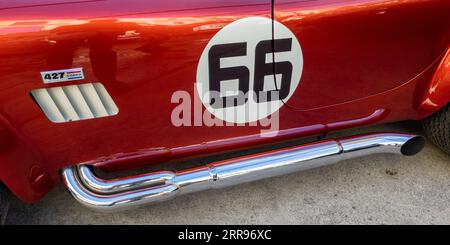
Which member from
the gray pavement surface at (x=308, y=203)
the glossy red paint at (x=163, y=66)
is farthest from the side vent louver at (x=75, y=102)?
the gray pavement surface at (x=308, y=203)

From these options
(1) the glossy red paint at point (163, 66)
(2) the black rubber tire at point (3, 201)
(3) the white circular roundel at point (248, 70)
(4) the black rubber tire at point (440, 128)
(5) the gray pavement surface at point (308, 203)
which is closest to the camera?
(1) the glossy red paint at point (163, 66)

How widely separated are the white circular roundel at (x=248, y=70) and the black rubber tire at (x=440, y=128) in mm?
993

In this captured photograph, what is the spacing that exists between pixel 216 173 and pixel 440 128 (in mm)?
1389

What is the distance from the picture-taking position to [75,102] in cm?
144

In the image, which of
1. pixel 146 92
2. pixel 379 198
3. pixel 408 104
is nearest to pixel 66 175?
pixel 146 92

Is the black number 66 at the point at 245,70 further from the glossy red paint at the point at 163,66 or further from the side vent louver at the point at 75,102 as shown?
the side vent louver at the point at 75,102

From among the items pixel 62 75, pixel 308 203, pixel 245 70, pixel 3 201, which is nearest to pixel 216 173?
pixel 245 70

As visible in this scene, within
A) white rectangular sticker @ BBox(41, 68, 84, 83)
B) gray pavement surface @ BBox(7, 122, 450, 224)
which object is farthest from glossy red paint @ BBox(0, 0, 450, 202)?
gray pavement surface @ BBox(7, 122, 450, 224)

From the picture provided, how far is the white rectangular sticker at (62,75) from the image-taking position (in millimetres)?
1328

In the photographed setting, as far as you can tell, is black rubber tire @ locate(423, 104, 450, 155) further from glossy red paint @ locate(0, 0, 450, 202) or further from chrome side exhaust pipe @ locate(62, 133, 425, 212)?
chrome side exhaust pipe @ locate(62, 133, 425, 212)

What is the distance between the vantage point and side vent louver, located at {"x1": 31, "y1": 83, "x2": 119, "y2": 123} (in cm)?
140

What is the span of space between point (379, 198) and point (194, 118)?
1.16m

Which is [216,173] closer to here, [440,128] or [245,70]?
[245,70]

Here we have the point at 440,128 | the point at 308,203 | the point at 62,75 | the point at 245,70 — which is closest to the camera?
the point at 62,75
